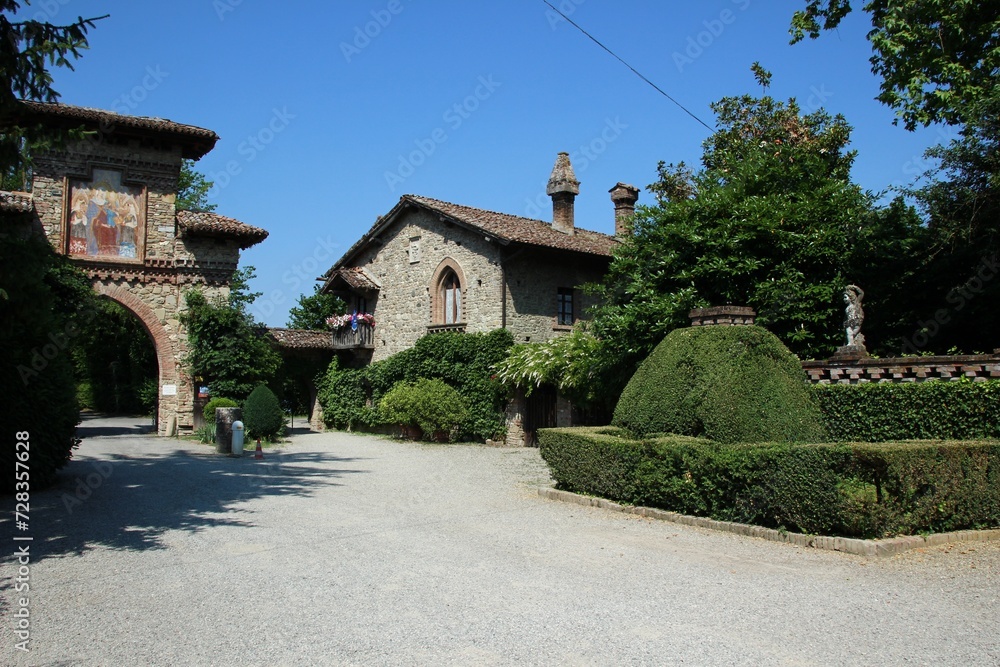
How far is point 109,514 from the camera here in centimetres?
939

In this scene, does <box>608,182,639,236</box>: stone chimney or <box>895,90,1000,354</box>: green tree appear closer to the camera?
<box>895,90,1000,354</box>: green tree

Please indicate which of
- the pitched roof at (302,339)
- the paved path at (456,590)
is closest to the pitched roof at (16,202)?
the pitched roof at (302,339)

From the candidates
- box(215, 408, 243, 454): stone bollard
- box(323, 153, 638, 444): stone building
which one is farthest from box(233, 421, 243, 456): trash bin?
box(323, 153, 638, 444): stone building

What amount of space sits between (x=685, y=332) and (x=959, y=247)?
22.5 feet

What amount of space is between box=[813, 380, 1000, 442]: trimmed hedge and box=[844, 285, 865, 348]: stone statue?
0.83 meters

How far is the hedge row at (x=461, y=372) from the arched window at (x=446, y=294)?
109 centimetres

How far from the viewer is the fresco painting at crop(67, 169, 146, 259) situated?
20.9 metres

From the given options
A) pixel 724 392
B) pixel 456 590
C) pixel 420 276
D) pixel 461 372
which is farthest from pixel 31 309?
pixel 420 276

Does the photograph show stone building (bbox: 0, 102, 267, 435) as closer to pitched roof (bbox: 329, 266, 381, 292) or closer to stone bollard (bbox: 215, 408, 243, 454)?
stone bollard (bbox: 215, 408, 243, 454)

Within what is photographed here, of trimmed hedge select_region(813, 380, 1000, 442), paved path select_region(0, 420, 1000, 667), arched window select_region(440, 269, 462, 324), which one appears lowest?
paved path select_region(0, 420, 1000, 667)

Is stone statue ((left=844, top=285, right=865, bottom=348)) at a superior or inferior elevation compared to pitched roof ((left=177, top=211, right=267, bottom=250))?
inferior

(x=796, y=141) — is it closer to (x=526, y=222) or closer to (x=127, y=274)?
(x=526, y=222)

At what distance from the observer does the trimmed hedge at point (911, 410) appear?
→ 31.3 feet

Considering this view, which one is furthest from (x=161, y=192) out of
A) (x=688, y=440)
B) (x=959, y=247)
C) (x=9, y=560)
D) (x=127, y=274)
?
(x=959, y=247)
